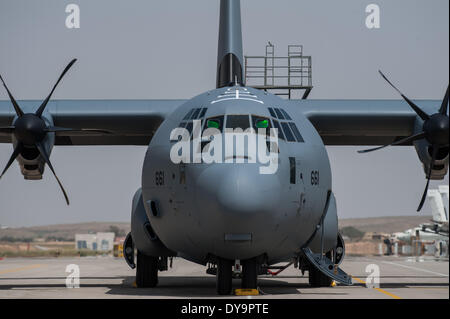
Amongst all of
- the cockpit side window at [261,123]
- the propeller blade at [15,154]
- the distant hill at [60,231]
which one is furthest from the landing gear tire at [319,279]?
the distant hill at [60,231]

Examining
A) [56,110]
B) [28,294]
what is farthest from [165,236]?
[56,110]

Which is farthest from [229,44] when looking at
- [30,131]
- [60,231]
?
[60,231]

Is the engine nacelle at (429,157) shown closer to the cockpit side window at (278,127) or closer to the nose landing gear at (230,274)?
the cockpit side window at (278,127)

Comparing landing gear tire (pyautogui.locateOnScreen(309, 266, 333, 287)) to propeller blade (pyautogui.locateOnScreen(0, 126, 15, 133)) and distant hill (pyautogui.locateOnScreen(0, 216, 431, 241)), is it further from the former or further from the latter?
distant hill (pyautogui.locateOnScreen(0, 216, 431, 241))

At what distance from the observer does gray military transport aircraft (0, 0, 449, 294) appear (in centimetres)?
1143

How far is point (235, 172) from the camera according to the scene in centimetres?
1118

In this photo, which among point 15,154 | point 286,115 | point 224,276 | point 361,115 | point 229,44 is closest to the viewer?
point 224,276

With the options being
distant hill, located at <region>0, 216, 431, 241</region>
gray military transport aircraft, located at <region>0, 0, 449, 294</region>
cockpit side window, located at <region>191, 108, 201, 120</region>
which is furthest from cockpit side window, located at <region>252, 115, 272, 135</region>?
distant hill, located at <region>0, 216, 431, 241</region>

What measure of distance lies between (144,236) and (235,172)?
4.24m

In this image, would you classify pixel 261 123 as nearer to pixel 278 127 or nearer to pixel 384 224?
pixel 278 127

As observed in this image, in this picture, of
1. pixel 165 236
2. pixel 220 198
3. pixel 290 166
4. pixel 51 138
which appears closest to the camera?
pixel 220 198

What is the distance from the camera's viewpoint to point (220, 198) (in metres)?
11.1
